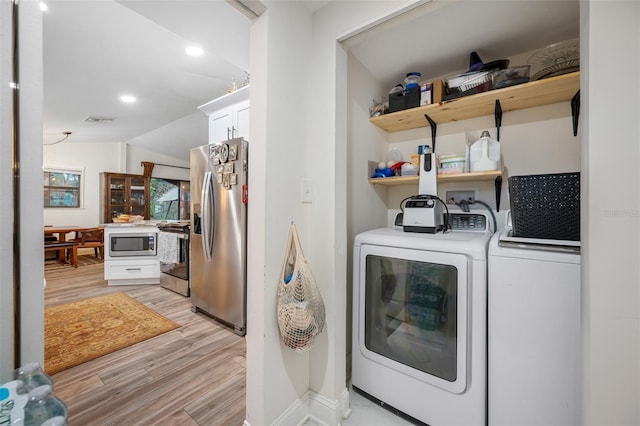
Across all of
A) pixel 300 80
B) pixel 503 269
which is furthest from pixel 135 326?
pixel 503 269

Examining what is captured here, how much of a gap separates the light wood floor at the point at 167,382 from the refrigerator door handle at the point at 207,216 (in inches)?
30.7

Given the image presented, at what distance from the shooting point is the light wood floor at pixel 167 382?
1.47 meters

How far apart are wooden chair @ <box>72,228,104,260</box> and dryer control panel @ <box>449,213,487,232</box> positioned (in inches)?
264

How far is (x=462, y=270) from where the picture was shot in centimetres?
122

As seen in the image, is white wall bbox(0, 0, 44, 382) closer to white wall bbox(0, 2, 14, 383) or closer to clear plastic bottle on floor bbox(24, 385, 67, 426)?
white wall bbox(0, 2, 14, 383)

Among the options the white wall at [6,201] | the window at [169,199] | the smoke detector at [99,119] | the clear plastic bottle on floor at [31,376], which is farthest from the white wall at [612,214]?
the window at [169,199]

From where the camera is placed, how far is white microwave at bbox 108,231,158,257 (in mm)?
3725

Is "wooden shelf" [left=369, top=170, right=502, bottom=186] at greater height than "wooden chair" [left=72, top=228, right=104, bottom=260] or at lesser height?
greater

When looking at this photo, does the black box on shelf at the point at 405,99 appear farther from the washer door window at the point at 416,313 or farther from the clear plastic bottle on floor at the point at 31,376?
the clear plastic bottle on floor at the point at 31,376

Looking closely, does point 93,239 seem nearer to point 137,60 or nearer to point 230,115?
point 137,60

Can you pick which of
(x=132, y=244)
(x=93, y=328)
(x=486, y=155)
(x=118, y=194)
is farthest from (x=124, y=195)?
(x=486, y=155)

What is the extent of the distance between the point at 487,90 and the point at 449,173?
51 centimetres

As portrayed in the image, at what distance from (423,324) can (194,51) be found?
113 inches

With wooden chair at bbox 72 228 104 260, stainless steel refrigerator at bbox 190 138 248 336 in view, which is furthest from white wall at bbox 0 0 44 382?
wooden chair at bbox 72 228 104 260
